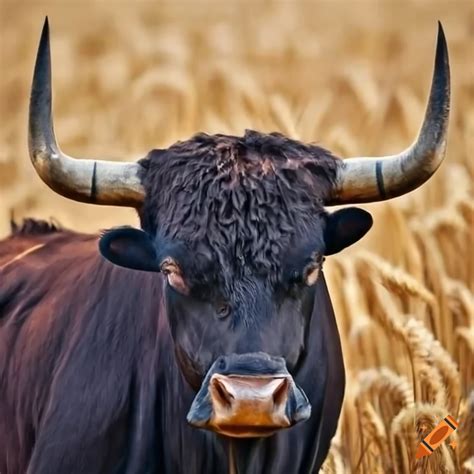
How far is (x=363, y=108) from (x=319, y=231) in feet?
22.2

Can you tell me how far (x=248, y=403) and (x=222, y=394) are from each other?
0.37 feet

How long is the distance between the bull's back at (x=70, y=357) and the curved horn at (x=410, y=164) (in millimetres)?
897

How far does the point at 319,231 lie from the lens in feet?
21.5

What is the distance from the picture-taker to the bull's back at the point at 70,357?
22.8 feet

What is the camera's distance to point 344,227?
6.77 m

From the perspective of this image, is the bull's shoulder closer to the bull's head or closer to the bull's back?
the bull's back

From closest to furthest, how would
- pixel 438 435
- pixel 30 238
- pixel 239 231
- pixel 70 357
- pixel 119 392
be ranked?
1. pixel 239 231
2. pixel 119 392
3. pixel 70 357
4. pixel 438 435
5. pixel 30 238

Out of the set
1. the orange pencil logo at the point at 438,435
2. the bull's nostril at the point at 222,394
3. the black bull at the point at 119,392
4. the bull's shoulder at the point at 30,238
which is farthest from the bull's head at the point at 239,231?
the bull's shoulder at the point at 30,238

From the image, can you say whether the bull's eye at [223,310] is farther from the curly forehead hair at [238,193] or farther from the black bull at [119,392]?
the black bull at [119,392]

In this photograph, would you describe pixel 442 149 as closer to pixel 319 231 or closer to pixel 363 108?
pixel 319 231

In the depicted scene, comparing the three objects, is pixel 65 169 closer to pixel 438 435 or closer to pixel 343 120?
pixel 438 435

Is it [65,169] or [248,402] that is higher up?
[65,169]

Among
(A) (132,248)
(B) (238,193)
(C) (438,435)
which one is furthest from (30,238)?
(B) (238,193)

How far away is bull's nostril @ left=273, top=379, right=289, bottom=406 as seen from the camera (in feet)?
19.5
